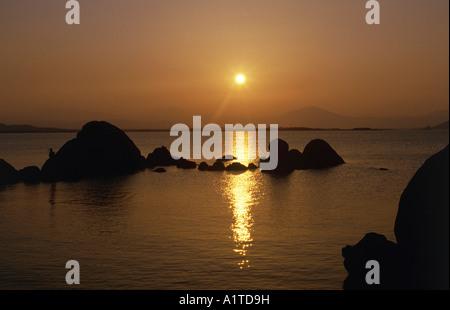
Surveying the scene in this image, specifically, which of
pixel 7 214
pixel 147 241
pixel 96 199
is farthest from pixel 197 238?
pixel 96 199

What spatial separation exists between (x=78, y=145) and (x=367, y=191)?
43556mm

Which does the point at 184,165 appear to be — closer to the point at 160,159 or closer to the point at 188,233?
the point at 160,159

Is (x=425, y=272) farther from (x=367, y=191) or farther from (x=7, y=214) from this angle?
(x=367, y=191)

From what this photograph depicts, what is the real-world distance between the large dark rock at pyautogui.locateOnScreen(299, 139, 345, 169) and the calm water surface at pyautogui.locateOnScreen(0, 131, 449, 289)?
2835 cm

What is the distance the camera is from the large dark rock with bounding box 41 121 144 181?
66.5 metres

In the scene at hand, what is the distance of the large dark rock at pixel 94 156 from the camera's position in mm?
66500

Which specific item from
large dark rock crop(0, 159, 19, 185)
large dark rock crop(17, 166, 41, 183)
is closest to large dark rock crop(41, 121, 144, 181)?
large dark rock crop(17, 166, 41, 183)

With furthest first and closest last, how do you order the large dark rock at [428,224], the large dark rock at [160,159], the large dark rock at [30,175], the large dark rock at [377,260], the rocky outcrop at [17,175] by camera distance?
1. the large dark rock at [160,159]
2. the large dark rock at [30,175]
3. the rocky outcrop at [17,175]
4. the large dark rock at [377,260]
5. the large dark rock at [428,224]

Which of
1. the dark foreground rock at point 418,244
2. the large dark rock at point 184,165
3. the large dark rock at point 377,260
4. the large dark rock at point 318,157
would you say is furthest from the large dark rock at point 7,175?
the dark foreground rock at point 418,244

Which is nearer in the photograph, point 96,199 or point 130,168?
point 96,199

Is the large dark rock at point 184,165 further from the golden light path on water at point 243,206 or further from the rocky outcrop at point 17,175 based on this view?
the rocky outcrop at point 17,175

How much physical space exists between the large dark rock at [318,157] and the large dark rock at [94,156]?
29.8 m

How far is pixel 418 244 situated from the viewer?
1681 cm
